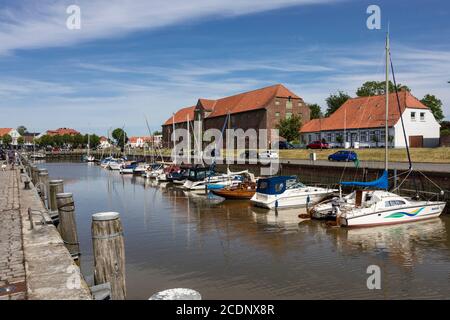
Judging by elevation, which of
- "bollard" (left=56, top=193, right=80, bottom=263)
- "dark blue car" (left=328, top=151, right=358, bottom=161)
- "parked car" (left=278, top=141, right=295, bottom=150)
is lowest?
"bollard" (left=56, top=193, right=80, bottom=263)

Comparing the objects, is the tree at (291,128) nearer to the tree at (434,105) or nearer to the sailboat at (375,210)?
the tree at (434,105)

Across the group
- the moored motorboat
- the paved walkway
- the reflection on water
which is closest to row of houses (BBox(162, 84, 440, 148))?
the moored motorboat

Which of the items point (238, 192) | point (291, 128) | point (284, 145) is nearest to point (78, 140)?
point (291, 128)

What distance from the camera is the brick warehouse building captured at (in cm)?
8181

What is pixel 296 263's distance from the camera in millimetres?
14836

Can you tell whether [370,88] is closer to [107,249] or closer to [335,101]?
[335,101]

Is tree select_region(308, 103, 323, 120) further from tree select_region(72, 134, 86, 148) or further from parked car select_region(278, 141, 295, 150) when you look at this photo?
tree select_region(72, 134, 86, 148)

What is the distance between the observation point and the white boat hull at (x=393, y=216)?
802 inches

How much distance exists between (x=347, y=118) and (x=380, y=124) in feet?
27.1

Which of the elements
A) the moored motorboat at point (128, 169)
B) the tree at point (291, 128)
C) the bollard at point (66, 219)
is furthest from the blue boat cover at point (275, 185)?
the tree at point (291, 128)

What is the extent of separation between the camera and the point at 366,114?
58.5m
